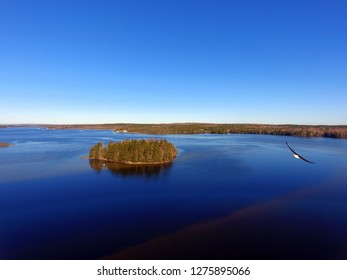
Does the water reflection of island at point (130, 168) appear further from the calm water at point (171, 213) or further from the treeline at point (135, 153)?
the treeline at point (135, 153)

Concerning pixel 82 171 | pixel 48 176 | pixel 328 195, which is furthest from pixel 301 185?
pixel 48 176

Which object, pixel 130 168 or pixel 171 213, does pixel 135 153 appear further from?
pixel 171 213

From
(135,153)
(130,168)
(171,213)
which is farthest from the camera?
(135,153)

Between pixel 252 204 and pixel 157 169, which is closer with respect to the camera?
pixel 252 204

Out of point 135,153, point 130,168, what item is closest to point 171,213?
point 130,168

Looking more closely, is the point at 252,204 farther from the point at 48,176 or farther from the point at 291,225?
the point at 48,176

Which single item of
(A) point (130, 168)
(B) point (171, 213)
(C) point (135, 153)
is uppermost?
(C) point (135, 153)

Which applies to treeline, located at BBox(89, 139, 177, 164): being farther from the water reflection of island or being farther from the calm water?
the calm water
